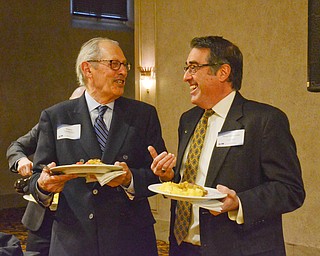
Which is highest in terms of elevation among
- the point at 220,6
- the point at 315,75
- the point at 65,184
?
the point at 220,6

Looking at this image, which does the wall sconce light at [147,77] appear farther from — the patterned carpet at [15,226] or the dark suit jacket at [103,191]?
the dark suit jacket at [103,191]

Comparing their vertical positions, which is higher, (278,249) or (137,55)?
(137,55)

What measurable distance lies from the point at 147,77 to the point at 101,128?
459cm

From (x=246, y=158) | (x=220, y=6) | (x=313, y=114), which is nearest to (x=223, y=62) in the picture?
(x=246, y=158)

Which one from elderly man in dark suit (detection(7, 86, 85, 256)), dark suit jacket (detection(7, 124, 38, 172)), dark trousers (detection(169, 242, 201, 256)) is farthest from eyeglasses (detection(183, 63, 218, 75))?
dark suit jacket (detection(7, 124, 38, 172))

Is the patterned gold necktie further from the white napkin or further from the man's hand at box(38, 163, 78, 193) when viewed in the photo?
the man's hand at box(38, 163, 78, 193)

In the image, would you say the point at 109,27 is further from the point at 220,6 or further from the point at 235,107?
the point at 235,107

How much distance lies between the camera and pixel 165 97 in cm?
693

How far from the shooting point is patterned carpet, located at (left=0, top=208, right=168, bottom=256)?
Result: 262 inches

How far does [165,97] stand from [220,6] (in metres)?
1.37

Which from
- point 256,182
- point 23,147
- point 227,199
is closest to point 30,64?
point 23,147

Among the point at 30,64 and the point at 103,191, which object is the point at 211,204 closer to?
the point at 103,191

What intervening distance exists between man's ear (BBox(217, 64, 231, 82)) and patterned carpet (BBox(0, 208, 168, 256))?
3.92m

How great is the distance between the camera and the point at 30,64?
33.9 feet
